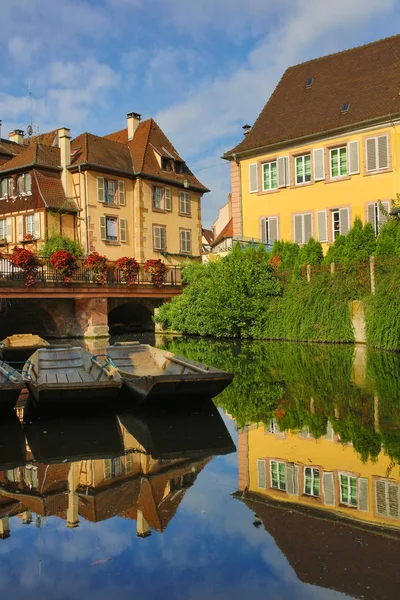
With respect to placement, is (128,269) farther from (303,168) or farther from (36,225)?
(36,225)

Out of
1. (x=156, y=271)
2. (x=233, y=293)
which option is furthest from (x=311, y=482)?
(x=156, y=271)

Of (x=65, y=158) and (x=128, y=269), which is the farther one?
(x=65, y=158)

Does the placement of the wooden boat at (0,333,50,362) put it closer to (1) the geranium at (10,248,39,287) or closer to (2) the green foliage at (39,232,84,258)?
(1) the geranium at (10,248,39,287)

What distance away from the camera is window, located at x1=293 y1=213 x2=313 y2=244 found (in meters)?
29.2

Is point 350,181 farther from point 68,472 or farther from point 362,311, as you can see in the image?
point 68,472

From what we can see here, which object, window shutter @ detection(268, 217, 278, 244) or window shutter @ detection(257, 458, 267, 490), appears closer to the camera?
window shutter @ detection(257, 458, 267, 490)

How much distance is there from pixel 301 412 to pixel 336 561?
223 inches

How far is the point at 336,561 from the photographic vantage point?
4.74 meters

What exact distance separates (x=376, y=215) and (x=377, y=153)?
256cm

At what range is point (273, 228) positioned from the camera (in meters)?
30.6

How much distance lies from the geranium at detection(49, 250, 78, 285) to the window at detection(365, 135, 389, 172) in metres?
13.4

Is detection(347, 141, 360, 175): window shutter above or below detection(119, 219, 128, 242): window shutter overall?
above

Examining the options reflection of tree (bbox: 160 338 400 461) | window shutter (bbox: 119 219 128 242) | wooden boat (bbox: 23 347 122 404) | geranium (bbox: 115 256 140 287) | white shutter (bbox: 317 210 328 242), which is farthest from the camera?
window shutter (bbox: 119 219 128 242)

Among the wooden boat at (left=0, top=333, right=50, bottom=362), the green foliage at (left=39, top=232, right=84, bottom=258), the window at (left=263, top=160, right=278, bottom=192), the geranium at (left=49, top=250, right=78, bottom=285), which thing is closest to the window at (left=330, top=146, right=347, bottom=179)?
the window at (left=263, top=160, right=278, bottom=192)
